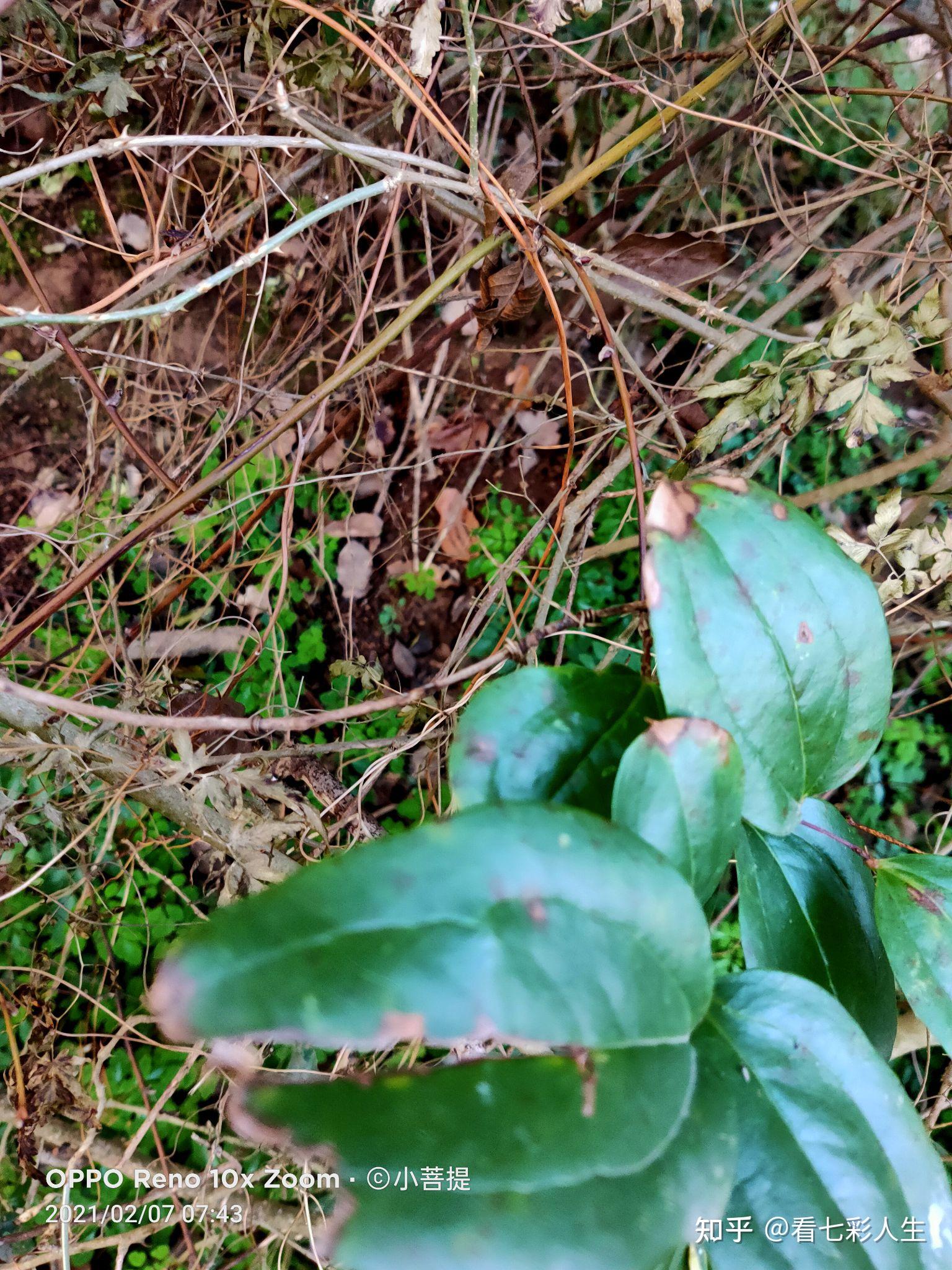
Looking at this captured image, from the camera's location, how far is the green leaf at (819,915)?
0.65 m

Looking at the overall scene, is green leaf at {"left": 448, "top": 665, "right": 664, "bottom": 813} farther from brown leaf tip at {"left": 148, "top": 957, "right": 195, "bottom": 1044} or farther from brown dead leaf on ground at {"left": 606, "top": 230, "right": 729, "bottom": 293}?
brown dead leaf on ground at {"left": 606, "top": 230, "right": 729, "bottom": 293}

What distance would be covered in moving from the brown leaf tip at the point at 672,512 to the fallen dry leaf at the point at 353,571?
101 centimetres

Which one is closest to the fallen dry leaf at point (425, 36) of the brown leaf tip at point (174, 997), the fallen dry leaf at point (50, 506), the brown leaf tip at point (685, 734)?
the brown leaf tip at point (685, 734)

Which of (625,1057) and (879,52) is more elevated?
(879,52)

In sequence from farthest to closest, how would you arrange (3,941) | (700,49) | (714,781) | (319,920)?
(700,49) → (3,941) → (714,781) → (319,920)

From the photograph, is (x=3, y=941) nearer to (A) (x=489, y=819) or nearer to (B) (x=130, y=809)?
(B) (x=130, y=809)

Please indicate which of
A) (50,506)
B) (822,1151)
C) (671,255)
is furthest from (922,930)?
(50,506)

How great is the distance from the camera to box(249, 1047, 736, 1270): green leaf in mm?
362

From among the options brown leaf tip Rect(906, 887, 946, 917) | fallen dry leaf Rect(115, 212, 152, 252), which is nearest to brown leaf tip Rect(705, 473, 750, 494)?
brown leaf tip Rect(906, 887, 946, 917)

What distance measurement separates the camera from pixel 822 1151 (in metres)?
0.50

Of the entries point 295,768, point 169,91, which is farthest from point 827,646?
point 169,91

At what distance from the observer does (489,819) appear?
0.43 meters

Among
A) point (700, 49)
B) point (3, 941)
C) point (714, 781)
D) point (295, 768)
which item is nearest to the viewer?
point (714, 781)

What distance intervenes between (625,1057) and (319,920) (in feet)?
0.69
